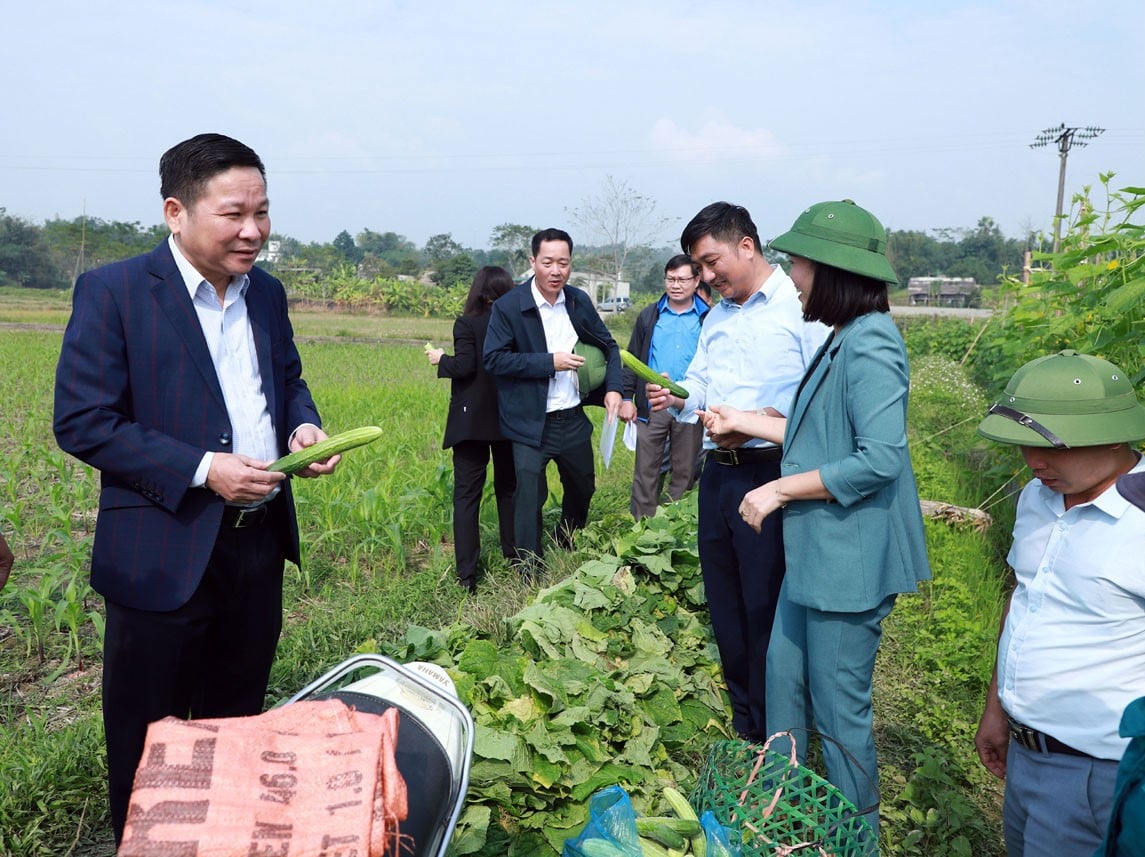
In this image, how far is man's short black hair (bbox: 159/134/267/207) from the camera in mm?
2387

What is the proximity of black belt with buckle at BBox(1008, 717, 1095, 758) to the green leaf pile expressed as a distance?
128 cm

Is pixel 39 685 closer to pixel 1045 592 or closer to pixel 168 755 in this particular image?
pixel 168 755

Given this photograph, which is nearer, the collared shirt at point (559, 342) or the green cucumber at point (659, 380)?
the green cucumber at point (659, 380)

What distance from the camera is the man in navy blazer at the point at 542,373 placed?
501 centimetres

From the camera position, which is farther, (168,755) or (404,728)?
(404,728)

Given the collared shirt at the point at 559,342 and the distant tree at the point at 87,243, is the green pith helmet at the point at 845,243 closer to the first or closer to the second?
the collared shirt at the point at 559,342

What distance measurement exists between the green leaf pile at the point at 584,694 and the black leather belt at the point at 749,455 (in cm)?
96

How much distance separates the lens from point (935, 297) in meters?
67.4

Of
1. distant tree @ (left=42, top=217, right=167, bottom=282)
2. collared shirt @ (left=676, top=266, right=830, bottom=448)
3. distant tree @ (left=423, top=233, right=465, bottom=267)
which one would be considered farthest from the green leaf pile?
distant tree @ (left=423, top=233, right=465, bottom=267)

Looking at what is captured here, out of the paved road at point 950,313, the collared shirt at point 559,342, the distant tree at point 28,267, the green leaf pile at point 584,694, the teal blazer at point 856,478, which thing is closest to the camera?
the teal blazer at point 856,478

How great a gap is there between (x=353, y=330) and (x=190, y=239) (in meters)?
29.4

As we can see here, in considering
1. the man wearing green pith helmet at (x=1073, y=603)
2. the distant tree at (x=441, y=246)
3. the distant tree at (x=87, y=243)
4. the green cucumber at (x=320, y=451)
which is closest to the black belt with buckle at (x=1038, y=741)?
the man wearing green pith helmet at (x=1073, y=603)

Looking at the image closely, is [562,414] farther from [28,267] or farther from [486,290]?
[28,267]

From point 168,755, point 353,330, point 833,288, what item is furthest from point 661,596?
point 353,330
